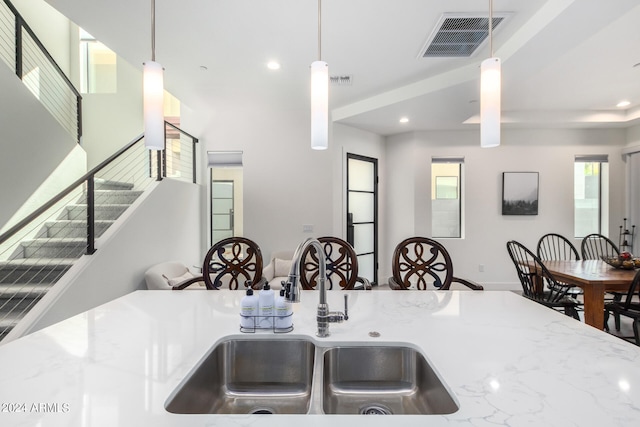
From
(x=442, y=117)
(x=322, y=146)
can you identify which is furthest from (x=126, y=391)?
(x=442, y=117)

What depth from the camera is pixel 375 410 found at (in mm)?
1039

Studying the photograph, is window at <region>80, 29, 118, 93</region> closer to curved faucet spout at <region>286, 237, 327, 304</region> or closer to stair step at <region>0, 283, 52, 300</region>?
stair step at <region>0, 283, 52, 300</region>

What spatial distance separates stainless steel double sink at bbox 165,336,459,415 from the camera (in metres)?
1.05

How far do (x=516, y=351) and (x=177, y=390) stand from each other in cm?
104

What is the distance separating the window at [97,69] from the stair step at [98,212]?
8.90 feet

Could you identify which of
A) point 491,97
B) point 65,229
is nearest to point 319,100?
point 491,97

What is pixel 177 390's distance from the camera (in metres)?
0.80

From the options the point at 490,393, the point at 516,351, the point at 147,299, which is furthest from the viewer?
the point at 147,299

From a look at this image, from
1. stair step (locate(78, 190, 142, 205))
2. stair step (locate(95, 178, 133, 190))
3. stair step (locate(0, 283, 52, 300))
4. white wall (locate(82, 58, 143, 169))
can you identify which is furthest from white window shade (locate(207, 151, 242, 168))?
stair step (locate(0, 283, 52, 300))

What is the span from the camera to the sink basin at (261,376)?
1073 mm

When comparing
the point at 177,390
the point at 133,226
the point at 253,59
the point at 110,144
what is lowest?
the point at 177,390

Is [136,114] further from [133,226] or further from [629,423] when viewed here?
[629,423]

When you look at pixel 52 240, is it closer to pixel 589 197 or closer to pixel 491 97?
pixel 491 97

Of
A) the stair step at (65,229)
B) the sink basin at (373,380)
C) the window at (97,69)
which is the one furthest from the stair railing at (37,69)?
the sink basin at (373,380)
